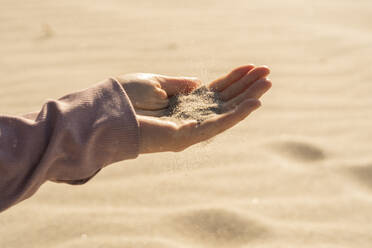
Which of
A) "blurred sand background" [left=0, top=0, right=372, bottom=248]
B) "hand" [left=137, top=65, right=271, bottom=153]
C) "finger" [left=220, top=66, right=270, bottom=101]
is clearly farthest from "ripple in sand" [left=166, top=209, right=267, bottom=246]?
"finger" [left=220, top=66, right=270, bottom=101]

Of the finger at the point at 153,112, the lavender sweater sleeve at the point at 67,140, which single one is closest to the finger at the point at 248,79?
the finger at the point at 153,112

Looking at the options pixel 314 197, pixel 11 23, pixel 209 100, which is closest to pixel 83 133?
pixel 209 100

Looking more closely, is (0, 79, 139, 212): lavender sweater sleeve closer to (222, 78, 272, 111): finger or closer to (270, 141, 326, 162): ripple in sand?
(222, 78, 272, 111): finger

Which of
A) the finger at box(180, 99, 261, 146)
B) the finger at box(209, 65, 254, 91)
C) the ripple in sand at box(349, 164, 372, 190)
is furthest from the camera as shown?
the ripple in sand at box(349, 164, 372, 190)

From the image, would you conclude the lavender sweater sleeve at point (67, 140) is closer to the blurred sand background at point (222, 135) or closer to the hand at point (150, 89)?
the hand at point (150, 89)

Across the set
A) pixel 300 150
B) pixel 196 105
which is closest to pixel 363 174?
pixel 300 150

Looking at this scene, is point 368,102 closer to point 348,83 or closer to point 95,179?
point 348,83

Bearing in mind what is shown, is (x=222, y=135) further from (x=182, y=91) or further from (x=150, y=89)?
(x=150, y=89)
